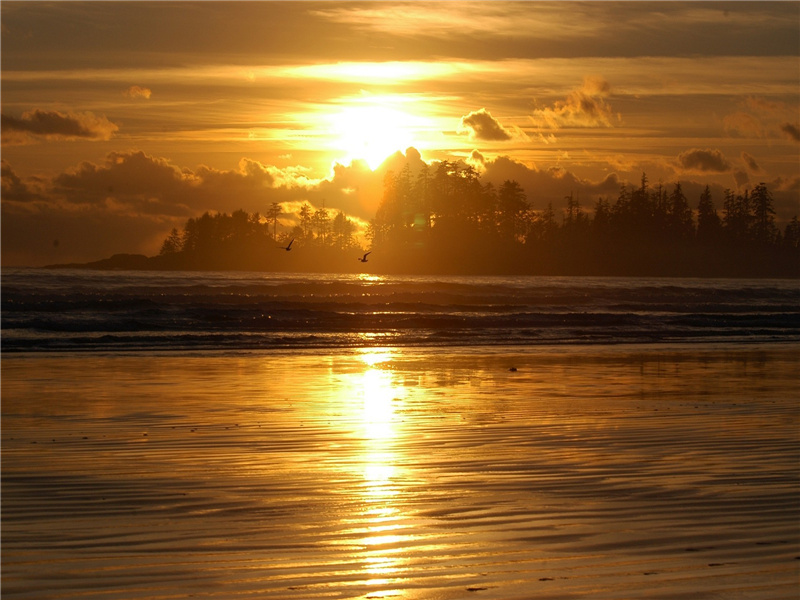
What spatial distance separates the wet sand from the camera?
16.0 ft

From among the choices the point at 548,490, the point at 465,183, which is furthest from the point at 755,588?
the point at 465,183

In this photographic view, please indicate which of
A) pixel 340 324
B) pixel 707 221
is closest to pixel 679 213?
pixel 707 221

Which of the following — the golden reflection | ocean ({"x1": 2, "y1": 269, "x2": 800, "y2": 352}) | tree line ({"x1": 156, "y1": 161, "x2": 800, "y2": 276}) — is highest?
tree line ({"x1": 156, "y1": 161, "x2": 800, "y2": 276})

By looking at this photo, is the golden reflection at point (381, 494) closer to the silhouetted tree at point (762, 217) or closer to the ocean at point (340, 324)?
the ocean at point (340, 324)

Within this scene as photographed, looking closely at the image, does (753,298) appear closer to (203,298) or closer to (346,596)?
(203,298)

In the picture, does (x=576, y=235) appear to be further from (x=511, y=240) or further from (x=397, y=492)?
(x=397, y=492)

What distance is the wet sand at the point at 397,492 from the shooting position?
488 centimetres

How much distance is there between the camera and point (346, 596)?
4.57 m

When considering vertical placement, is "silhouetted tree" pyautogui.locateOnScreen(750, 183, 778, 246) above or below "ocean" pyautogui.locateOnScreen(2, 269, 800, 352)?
above

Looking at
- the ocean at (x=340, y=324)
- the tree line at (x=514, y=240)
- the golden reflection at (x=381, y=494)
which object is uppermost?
the tree line at (x=514, y=240)

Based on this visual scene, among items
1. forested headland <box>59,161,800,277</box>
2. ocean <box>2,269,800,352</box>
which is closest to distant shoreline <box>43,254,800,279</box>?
forested headland <box>59,161,800,277</box>

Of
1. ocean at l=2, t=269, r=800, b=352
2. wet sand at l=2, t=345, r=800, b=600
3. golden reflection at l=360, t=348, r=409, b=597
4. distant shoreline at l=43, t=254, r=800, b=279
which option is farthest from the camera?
distant shoreline at l=43, t=254, r=800, b=279

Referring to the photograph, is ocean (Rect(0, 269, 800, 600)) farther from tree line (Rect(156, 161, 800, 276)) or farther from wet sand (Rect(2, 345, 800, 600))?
tree line (Rect(156, 161, 800, 276))

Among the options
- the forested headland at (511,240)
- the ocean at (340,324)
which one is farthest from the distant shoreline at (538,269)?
the ocean at (340,324)
